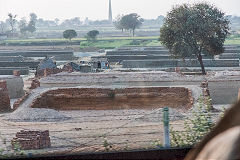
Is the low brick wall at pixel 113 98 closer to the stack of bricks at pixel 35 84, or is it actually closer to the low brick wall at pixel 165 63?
the stack of bricks at pixel 35 84

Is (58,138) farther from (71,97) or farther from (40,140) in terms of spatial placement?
(71,97)

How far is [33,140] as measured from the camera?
1061 centimetres

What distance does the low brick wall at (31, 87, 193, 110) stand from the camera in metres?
17.6

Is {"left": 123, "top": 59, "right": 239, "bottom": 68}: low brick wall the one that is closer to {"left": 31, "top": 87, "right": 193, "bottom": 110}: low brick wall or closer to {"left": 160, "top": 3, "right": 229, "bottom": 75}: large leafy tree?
{"left": 160, "top": 3, "right": 229, "bottom": 75}: large leafy tree

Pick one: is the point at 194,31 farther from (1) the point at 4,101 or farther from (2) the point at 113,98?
(1) the point at 4,101

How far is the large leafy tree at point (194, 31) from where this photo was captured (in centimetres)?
2817

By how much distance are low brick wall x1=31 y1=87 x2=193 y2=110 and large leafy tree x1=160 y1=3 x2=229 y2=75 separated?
35.7 ft

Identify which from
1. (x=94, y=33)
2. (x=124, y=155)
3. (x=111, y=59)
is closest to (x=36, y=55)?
(x=111, y=59)

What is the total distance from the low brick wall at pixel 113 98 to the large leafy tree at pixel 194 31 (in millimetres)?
10884

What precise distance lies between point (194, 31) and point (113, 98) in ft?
40.6

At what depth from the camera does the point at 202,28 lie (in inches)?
1109

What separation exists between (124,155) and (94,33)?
62.2m

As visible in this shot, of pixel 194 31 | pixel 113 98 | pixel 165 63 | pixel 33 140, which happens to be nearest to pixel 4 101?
pixel 113 98

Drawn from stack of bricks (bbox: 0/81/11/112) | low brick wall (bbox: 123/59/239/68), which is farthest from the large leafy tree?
stack of bricks (bbox: 0/81/11/112)
